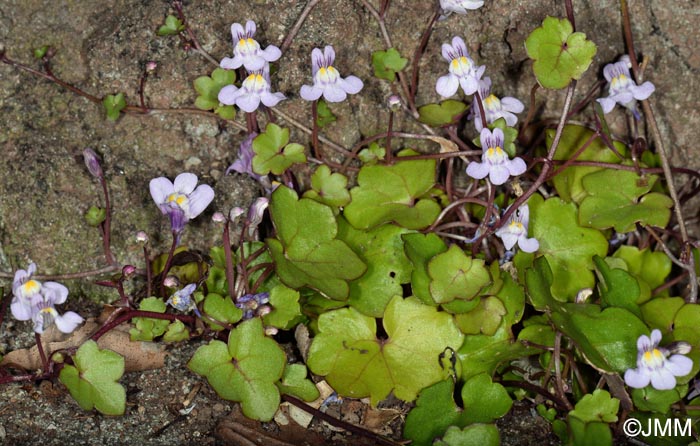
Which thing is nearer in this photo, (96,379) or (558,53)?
(96,379)

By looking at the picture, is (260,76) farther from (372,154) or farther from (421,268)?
(421,268)

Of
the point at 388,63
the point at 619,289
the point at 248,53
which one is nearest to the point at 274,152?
the point at 248,53

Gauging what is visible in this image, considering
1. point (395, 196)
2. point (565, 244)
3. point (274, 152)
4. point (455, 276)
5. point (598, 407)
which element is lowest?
point (598, 407)

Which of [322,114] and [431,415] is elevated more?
[322,114]

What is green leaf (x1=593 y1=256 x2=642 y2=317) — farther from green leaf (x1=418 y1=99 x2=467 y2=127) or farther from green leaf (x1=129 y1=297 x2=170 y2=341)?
green leaf (x1=129 y1=297 x2=170 y2=341)

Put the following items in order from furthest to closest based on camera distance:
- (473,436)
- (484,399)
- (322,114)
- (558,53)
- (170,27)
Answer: (322,114)
(170,27)
(558,53)
(484,399)
(473,436)

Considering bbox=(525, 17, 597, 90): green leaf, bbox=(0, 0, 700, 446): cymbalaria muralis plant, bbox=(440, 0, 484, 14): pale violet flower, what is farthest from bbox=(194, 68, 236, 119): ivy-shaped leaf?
bbox=(525, 17, 597, 90): green leaf
